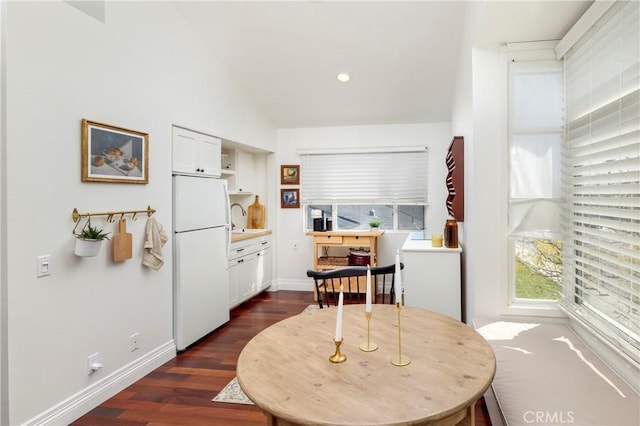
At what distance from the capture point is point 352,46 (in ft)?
12.5

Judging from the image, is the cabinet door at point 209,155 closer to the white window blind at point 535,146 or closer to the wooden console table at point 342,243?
the wooden console table at point 342,243

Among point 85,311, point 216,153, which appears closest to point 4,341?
point 85,311

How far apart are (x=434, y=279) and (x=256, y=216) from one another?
310cm

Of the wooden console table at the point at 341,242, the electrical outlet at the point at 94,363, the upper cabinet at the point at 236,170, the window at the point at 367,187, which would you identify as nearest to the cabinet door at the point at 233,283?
the upper cabinet at the point at 236,170

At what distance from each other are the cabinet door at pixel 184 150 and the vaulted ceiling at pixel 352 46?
1.02 metres

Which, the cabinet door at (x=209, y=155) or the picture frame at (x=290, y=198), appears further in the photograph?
the picture frame at (x=290, y=198)

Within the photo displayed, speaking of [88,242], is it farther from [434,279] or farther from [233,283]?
[434,279]

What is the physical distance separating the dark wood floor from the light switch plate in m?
0.95

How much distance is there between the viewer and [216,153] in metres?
4.04

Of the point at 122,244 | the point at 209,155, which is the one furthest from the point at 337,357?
the point at 209,155

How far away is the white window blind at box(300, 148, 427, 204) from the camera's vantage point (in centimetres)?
538

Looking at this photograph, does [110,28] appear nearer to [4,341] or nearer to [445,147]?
[4,341]

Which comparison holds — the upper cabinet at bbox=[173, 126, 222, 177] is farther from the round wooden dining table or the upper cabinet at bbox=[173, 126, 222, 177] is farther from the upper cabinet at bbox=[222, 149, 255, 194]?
the round wooden dining table

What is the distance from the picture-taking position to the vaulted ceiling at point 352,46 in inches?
129
